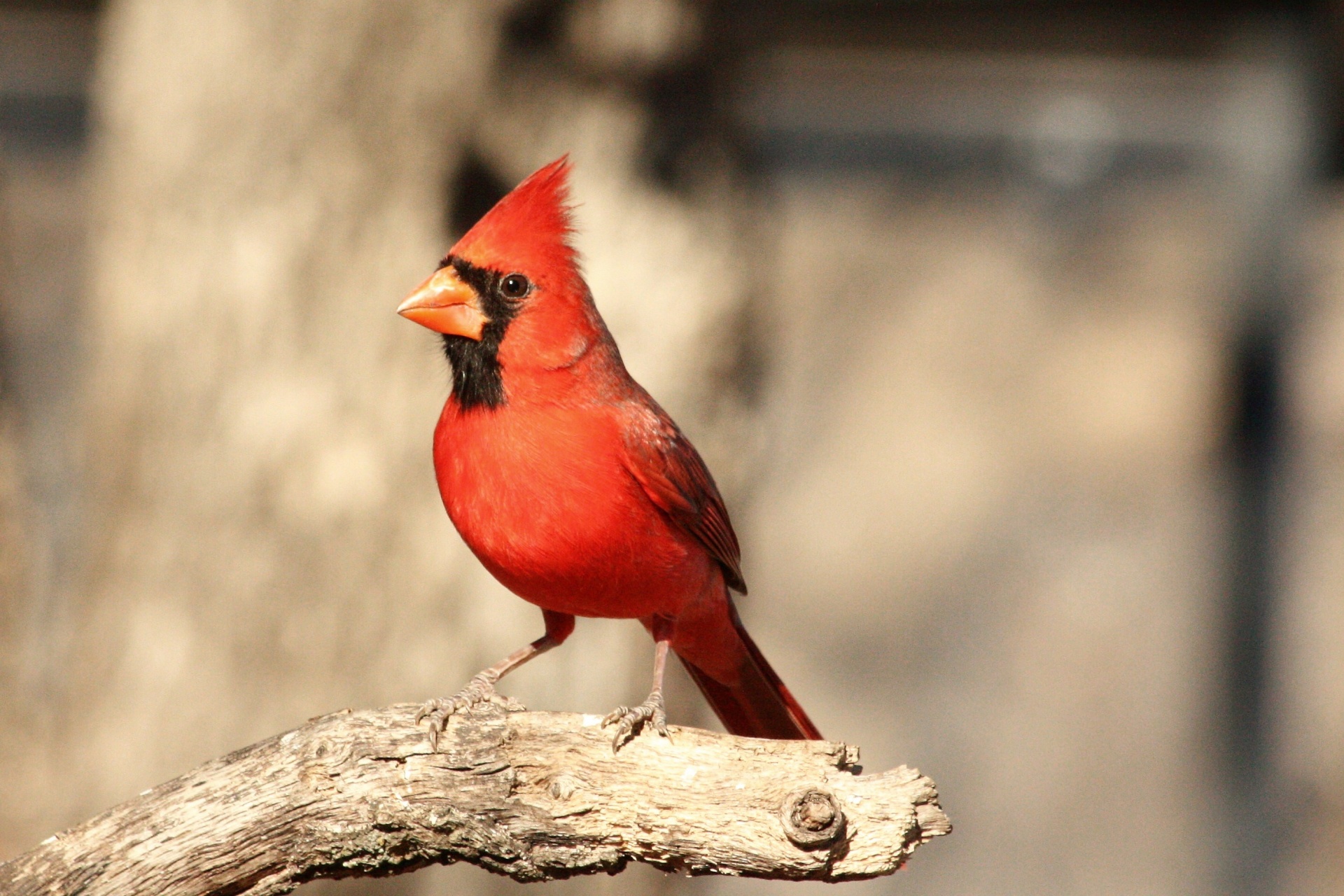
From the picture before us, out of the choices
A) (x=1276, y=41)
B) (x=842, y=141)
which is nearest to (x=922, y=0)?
(x=842, y=141)

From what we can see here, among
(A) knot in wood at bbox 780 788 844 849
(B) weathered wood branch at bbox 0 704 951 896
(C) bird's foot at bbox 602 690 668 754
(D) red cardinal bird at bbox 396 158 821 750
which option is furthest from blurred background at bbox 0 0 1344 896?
(A) knot in wood at bbox 780 788 844 849

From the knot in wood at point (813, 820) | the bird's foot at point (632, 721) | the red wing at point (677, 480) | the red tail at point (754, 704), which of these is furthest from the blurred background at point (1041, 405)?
the knot in wood at point (813, 820)

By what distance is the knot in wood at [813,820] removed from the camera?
1.81 meters

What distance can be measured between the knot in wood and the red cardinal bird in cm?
29

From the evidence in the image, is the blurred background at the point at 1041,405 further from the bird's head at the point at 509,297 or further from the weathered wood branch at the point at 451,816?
the weathered wood branch at the point at 451,816

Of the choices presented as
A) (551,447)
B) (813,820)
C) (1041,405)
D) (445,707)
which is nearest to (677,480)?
(551,447)

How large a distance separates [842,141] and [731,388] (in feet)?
7.97

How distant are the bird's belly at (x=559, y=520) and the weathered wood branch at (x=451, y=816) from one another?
24 cm

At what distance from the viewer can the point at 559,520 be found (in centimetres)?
203

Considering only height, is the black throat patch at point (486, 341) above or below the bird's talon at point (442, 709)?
above

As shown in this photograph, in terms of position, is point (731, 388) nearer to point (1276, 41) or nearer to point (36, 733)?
point (36, 733)

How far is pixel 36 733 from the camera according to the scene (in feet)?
12.5

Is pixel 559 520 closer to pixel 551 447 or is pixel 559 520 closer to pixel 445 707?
pixel 551 447

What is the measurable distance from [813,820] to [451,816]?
1.61 feet
